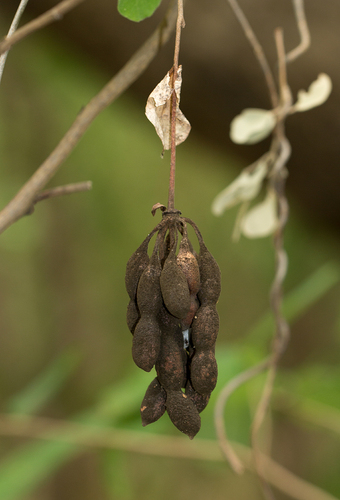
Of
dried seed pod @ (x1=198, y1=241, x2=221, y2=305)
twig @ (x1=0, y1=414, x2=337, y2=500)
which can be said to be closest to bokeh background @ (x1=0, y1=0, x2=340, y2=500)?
twig @ (x1=0, y1=414, x2=337, y2=500)

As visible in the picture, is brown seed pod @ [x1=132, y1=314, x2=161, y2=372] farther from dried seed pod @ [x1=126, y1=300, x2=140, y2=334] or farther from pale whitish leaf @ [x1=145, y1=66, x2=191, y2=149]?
pale whitish leaf @ [x1=145, y1=66, x2=191, y2=149]

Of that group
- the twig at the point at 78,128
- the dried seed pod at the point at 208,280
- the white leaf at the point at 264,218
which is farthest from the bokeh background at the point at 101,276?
the dried seed pod at the point at 208,280

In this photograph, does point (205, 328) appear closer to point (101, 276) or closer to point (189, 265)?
point (189, 265)

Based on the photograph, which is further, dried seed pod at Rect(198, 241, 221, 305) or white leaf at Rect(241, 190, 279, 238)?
white leaf at Rect(241, 190, 279, 238)

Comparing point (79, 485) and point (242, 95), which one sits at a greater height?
point (242, 95)

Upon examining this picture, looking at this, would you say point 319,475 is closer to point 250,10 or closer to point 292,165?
point 292,165

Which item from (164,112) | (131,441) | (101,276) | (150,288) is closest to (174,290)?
(150,288)

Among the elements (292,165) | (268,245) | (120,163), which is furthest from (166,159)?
(292,165)
